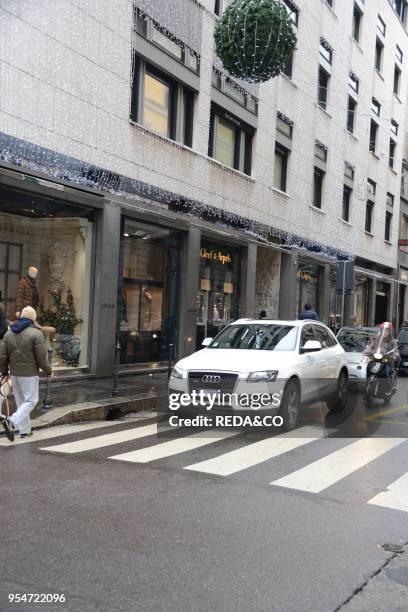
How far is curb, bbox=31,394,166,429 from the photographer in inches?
373

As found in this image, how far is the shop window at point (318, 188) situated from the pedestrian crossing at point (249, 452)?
699 inches

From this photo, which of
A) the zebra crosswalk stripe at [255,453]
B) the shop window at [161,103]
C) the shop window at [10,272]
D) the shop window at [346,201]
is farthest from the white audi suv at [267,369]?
the shop window at [346,201]

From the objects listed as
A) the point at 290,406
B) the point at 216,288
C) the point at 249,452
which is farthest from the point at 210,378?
the point at 216,288

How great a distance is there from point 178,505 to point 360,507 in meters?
1.67

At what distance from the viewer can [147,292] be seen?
16.5 meters

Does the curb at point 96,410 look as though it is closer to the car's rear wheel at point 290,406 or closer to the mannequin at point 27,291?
the mannequin at point 27,291

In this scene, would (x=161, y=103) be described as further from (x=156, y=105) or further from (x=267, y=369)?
(x=267, y=369)

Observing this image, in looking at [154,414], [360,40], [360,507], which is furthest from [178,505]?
[360,40]

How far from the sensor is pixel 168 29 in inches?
629

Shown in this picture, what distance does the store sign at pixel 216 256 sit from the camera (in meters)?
18.8

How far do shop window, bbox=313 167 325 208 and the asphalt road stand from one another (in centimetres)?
1863

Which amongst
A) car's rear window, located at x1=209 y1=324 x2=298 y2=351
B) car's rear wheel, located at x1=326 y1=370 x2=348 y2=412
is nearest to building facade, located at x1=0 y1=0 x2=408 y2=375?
car's rear window, located at x1=209 y1=324 x2=298 y2=351

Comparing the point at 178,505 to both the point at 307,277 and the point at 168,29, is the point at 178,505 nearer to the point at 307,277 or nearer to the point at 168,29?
the point at 168,29

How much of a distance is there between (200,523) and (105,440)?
11.8ft
